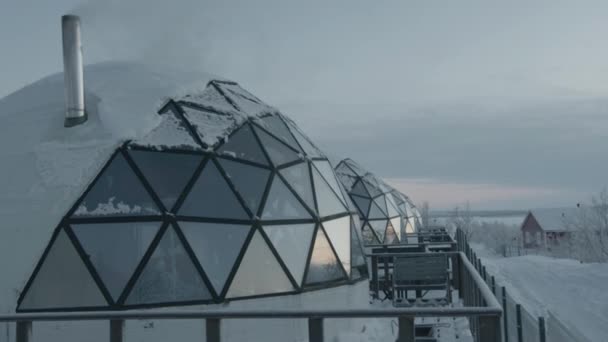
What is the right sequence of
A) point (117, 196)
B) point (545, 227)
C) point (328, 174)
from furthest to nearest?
point (545, 227), point (328, 174), point (117, 196)

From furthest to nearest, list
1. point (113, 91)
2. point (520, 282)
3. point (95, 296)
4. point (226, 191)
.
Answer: point (520, 282) → point (113, 91) → point (226, 191) → point (95, 296)

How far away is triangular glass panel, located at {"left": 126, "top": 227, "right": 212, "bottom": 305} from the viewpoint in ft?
25.8

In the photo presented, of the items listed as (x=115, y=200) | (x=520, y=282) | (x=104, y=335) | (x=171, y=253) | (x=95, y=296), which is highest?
(x=115, y=200)

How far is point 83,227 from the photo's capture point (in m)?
8.06

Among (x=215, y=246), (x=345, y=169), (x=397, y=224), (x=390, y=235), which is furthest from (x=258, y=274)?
(x=397, y=224)

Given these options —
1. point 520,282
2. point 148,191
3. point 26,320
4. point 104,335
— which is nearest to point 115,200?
point 148,191

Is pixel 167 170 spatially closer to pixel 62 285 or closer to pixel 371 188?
pixel 62 285

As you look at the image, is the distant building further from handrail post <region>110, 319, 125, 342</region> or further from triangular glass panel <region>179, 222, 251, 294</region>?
handrail post <region>110, 319, 125, 342</region>

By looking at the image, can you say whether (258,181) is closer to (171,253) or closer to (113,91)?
(171,253)

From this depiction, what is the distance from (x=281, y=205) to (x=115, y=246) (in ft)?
9.22

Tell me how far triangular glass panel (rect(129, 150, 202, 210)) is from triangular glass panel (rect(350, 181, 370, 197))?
1884 centimetres

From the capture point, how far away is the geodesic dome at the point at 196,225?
790 centimetres

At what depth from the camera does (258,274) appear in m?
8.66

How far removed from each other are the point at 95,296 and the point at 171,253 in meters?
1.18
